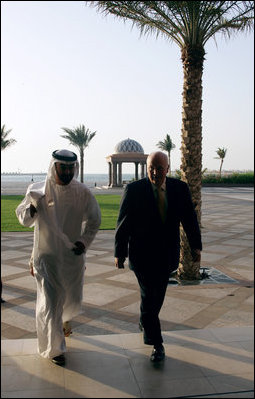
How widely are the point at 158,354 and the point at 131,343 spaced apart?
47 centimetres

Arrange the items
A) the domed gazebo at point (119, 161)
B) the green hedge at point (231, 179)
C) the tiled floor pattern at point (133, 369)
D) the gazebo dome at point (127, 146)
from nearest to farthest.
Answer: the tiled floor pattern at point (133, 369) → the green hedge at point (231, 179) → the domed gazebo at point (119, 161) → the gazebo dome at point (127, 146)

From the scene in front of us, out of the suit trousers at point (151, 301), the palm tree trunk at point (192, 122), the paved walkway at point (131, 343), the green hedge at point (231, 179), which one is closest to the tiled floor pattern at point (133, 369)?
the paved walkway at point (131, 343)

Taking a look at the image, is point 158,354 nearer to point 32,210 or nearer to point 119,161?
point 32,210

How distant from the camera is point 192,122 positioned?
22.3ft

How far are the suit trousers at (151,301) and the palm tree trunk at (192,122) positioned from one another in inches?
121

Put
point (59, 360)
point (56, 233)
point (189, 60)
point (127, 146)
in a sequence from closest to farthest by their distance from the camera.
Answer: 1. point (59, 360)
2. point (56, 233)
3. point (189, 60)
4. point (127, 146)

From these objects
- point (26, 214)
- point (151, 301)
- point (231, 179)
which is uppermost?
point (231, 179)

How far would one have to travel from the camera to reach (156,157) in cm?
359

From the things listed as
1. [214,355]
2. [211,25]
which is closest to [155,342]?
[214,355]

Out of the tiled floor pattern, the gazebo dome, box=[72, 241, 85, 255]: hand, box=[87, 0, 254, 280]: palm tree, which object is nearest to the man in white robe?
box=[72, 241, 85, 255]: hand

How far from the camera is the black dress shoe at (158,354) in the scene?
349 centimetres

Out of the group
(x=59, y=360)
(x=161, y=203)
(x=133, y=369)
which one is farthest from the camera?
(x=161, y=203)

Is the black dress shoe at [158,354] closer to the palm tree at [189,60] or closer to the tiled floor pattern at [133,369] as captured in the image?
the tiled floor pattern at [133,369]

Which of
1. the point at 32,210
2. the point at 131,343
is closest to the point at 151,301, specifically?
the point at 131,343
